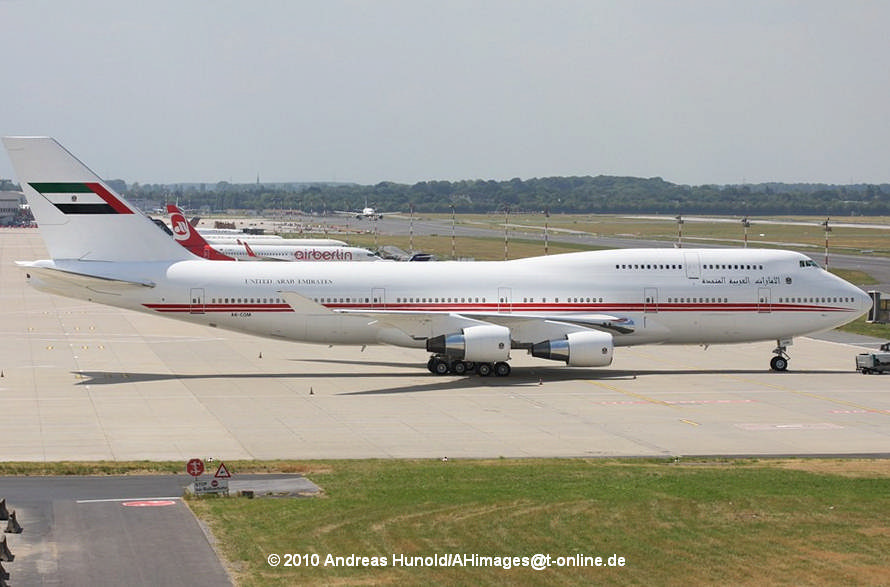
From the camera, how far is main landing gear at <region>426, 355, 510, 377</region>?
160 ft

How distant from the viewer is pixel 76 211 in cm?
4784

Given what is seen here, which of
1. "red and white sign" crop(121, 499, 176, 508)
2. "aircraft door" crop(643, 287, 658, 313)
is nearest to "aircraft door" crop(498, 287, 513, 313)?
"aircraft door" crop(643, 287, 658, 313)

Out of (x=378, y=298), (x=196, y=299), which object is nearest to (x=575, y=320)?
(x=378, y=298)

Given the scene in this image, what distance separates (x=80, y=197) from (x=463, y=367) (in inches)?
668

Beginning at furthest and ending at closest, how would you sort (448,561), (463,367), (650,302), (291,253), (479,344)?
1. (291,253)
2. (650,302)
3. (463,367)
4. (479,344)
5. (448,561)

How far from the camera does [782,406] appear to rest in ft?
138

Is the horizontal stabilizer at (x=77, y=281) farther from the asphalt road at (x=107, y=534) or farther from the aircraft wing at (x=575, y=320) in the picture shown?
the asphalt road at (x=107, y=534)

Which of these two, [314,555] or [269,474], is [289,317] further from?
[314,555]

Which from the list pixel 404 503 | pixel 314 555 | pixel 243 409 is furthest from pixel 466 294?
pixel 314 555

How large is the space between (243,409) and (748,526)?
2059cm

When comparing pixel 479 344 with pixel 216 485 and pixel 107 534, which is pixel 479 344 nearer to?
pixel 216 485

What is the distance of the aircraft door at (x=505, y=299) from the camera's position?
49.6 metres

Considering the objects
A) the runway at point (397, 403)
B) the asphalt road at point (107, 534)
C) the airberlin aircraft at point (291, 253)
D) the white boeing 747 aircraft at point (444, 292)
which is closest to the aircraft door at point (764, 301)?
the white boeing 747 aircraft at point (444, 292)

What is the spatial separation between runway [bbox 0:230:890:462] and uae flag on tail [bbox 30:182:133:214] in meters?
6.66
